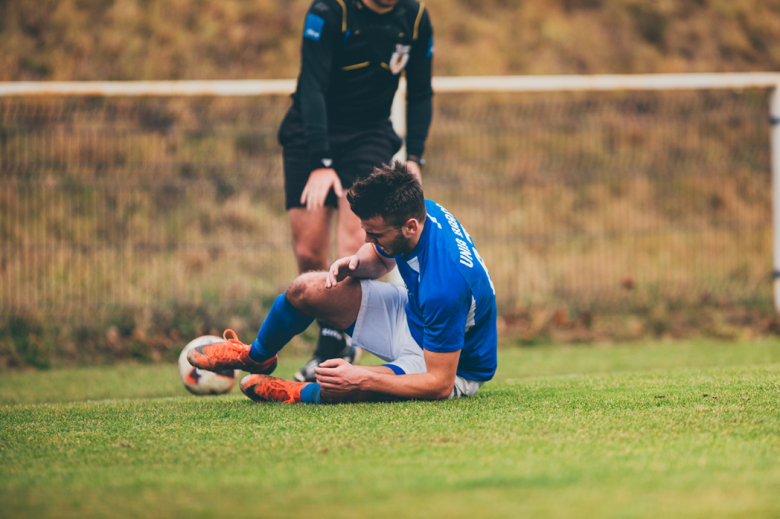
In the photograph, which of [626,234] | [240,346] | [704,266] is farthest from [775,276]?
[240,346]

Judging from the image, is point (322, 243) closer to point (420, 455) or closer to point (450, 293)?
point (450, 293)

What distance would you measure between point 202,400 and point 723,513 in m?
2.46

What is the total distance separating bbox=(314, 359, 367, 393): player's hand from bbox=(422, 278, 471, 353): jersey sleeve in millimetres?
360

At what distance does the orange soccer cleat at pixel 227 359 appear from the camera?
3.13 meters

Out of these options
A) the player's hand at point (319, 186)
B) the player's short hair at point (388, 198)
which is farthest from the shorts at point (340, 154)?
the player's short hair at point (388, 198)

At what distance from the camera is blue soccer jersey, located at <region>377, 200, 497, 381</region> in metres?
2.63

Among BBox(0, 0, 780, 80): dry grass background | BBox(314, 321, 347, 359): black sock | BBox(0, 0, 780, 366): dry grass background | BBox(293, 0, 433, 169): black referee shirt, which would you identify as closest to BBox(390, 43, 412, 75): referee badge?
BBox(293, 0, 433, 169): black referee shirt

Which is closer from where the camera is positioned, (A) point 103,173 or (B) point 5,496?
(B) point 5,496

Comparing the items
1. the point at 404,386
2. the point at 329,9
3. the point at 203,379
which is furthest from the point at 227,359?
the point at 329,9

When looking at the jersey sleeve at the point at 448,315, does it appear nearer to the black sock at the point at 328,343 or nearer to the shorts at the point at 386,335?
the shorts at the point at 386,335

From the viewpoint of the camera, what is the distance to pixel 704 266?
7.03 metres

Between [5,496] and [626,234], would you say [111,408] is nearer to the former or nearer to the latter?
[5,496]

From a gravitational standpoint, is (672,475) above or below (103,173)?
below

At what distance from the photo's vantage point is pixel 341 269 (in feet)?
9.70
